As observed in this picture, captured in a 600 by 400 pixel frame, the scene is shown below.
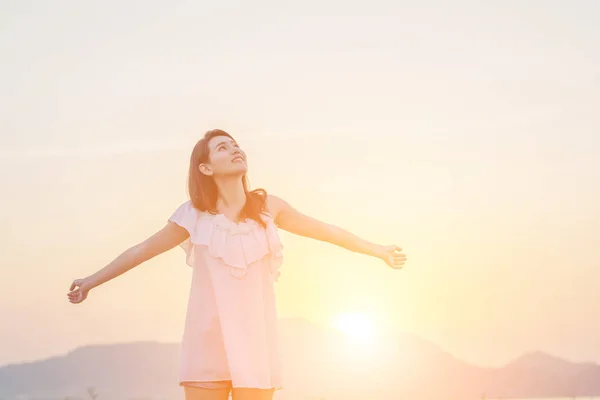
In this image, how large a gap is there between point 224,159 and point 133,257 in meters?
0.79

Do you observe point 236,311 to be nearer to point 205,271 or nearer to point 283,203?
point 205,271

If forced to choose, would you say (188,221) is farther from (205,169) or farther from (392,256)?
(392,256)

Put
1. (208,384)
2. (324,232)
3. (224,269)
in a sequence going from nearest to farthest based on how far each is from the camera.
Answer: (208,384), (224,269), (324,232)

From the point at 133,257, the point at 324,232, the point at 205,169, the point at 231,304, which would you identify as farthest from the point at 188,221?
the point at 324,232

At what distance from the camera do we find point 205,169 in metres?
5.77

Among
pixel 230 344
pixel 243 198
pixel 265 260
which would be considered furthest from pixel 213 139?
pixel 230 344

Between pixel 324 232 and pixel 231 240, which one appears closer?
pixel 231 240

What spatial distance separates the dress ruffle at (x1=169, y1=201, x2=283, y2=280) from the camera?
554cm

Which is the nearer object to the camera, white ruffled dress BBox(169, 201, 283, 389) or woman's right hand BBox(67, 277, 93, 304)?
white ruffled dress BBox(169, 201, 283, 389)

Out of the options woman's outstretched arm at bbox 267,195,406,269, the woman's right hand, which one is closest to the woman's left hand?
woman's outstretched arm at bbox 267,195,406,269

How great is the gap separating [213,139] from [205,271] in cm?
79

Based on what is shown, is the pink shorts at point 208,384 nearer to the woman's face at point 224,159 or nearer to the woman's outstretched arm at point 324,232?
the woman's outstretched arm at point 324,232

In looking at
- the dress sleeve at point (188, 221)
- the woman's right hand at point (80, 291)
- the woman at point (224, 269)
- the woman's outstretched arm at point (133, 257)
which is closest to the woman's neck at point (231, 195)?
the woman at point (224, 269)

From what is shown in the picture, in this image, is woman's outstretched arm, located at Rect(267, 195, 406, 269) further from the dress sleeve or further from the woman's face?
the dress sleeve
